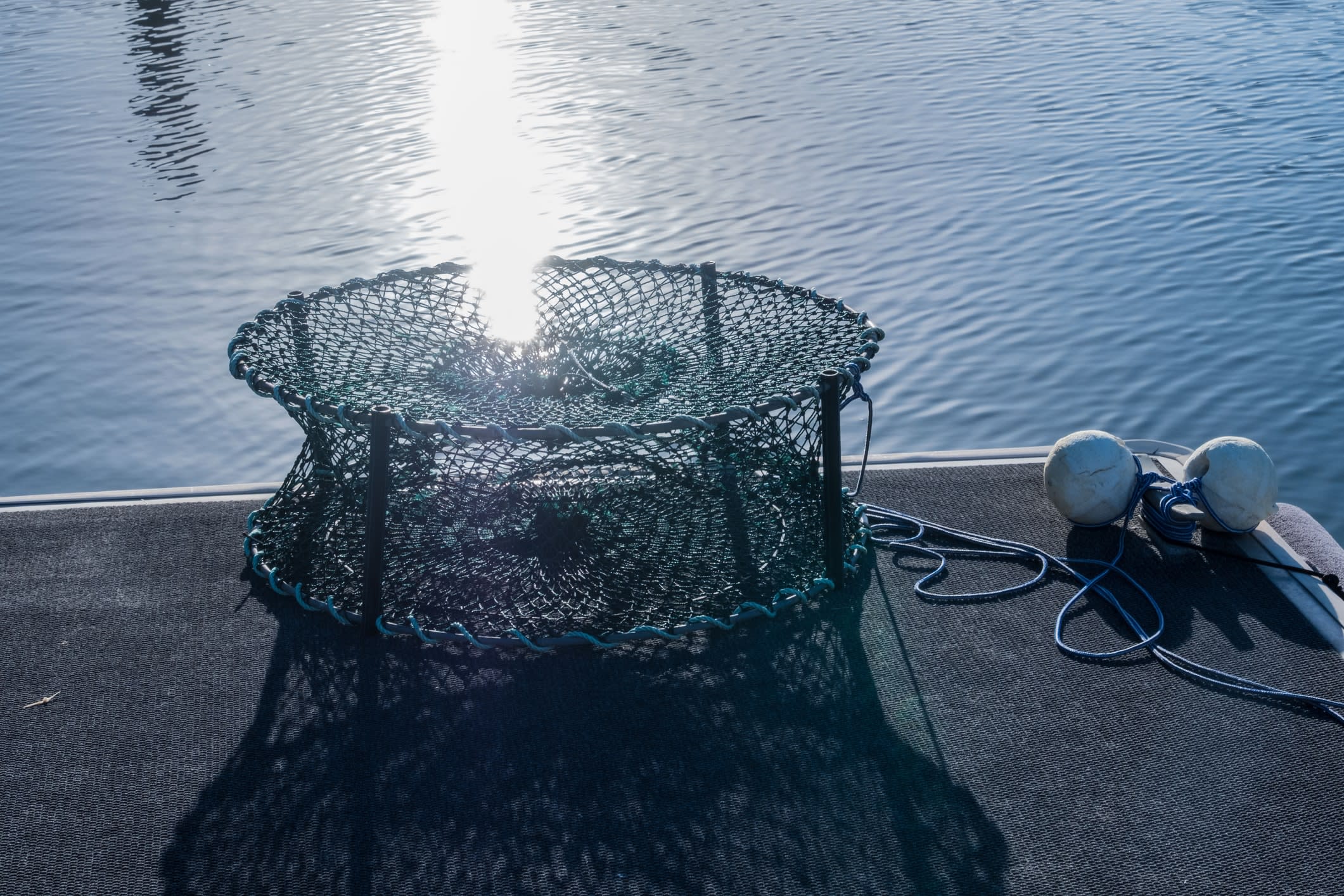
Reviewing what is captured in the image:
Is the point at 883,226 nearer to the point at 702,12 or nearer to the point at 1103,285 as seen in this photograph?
the point at 1103,285

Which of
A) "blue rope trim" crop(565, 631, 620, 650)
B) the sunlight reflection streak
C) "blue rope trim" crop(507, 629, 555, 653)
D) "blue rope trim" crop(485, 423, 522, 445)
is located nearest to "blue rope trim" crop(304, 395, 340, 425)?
"blue rope trim" crop(485, 423, 522, 445)

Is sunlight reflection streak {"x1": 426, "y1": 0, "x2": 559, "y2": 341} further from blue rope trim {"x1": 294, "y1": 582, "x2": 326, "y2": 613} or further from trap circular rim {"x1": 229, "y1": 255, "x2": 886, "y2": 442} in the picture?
blue rope trim {"x1": 294, "y1": 582, "x2": 326, "y2": 613}

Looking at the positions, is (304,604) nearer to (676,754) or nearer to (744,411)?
(676,754)

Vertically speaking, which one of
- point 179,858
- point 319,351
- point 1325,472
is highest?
point 319,351

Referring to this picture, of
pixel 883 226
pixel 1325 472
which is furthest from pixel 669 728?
pixel 883 226

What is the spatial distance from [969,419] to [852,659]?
8.07 ft

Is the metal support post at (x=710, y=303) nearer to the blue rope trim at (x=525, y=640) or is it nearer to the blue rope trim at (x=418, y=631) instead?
the blue rope trim at (x=525, y=640)

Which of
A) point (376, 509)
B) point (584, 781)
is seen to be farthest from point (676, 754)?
point (376, 509)

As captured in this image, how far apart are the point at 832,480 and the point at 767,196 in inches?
188

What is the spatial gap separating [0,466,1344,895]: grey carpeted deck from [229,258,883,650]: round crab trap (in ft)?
0.40

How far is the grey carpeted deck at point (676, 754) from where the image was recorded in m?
2.21

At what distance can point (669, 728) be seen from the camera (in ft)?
8.38

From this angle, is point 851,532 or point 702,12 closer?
point 851,532

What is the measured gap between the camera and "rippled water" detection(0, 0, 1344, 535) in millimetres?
5215
